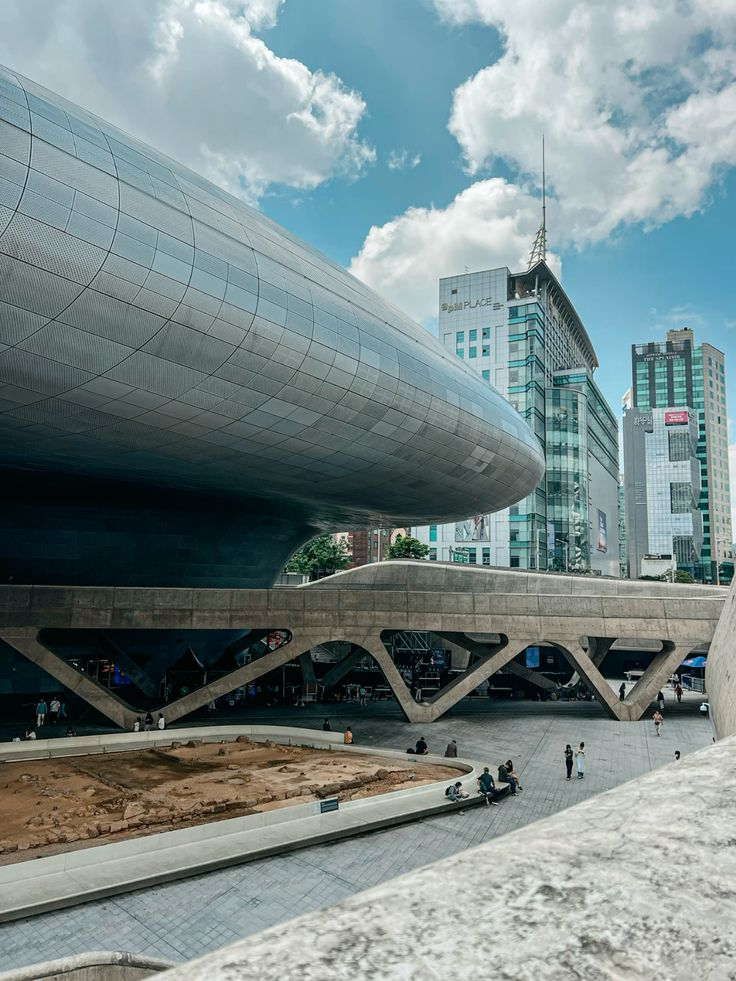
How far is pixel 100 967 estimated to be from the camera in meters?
8.65

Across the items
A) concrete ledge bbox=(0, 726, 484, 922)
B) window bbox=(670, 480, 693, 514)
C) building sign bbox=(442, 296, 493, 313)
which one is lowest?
concrete ledge bbox=(0, 726, 484, 922)

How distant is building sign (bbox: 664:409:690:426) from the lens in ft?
505

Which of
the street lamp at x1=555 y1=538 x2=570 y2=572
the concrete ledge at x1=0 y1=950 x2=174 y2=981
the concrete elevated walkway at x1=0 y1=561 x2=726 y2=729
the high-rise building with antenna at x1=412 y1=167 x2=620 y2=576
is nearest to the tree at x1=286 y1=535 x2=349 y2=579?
the high-rise building with antenna at x1=412 y1=167 x2=620 y2=576

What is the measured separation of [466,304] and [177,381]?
8859cm

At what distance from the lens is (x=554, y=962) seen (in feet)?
6.61

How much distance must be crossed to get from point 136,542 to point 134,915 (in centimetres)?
2450

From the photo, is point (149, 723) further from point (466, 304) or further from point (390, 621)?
point (466, 304)

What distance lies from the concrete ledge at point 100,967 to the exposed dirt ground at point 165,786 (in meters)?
7.47

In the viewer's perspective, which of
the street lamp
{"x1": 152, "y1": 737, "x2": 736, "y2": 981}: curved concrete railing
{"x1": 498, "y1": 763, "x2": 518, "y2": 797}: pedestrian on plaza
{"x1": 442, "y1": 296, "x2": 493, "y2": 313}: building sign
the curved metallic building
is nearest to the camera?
{"x1": 152, "y1": 737, "x2": 736, "y2": 981}: curved concrete railing

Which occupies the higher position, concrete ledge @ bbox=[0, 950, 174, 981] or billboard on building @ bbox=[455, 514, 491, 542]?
billboard on building @ bbox=[455, 514, 491, 542]

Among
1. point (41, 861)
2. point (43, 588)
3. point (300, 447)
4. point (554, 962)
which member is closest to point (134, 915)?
point (41, 861)

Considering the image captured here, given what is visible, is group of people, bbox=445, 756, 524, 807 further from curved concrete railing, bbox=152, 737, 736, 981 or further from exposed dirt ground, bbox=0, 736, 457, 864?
curved concrete railing, bbox=152, 737, 736, 981

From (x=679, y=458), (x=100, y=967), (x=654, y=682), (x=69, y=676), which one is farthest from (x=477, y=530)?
(x=100, y=967)

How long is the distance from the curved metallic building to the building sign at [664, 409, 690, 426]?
13088 cm
